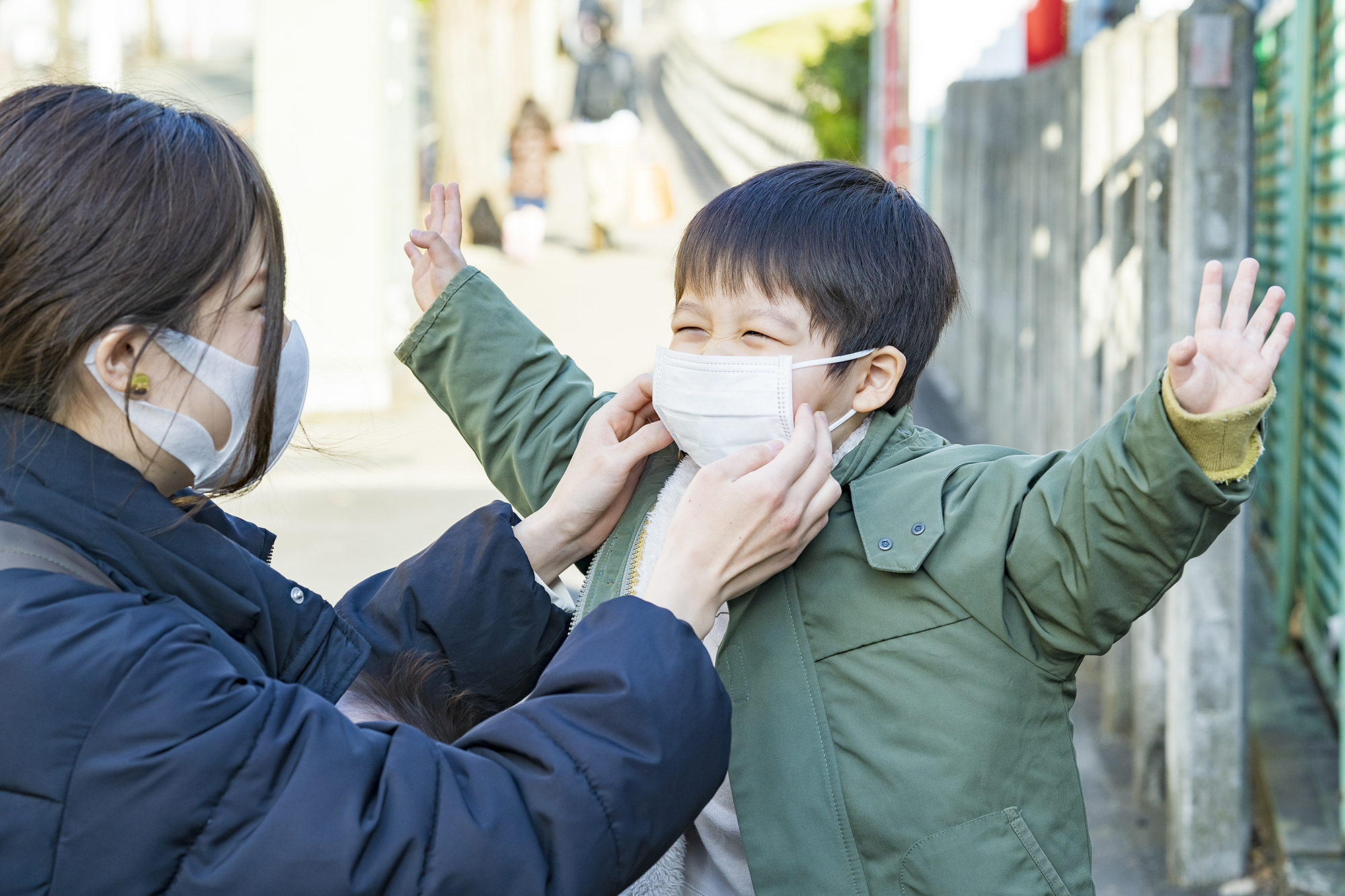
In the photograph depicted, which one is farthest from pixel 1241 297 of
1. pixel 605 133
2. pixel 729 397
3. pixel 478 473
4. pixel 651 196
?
pixel 605 133

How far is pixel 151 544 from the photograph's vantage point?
1.36 metres

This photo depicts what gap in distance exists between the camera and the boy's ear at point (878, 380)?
190cm

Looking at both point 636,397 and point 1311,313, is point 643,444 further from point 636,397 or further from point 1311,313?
point 1311,313

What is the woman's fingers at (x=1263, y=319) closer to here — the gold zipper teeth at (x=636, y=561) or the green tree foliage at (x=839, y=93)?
the gold zipper teeth at (x=636, y=561)

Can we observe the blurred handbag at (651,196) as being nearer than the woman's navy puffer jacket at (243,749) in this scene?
No

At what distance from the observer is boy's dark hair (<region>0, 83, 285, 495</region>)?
1.27m

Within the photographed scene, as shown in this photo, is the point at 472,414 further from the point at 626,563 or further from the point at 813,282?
the point at 813,282

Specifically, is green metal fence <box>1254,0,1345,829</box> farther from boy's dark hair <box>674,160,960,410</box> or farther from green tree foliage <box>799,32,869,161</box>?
green tree foliage <box>799,32,869,161</box>

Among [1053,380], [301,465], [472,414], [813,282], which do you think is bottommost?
[301,465]

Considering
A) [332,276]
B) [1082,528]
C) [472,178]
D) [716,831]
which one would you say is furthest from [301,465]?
[472,178]

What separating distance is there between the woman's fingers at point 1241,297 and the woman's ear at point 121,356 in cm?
119

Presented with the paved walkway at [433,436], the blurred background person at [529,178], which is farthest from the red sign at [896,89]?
the blurred background person at [529,178]

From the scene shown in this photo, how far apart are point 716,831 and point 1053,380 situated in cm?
363

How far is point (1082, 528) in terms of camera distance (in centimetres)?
156
